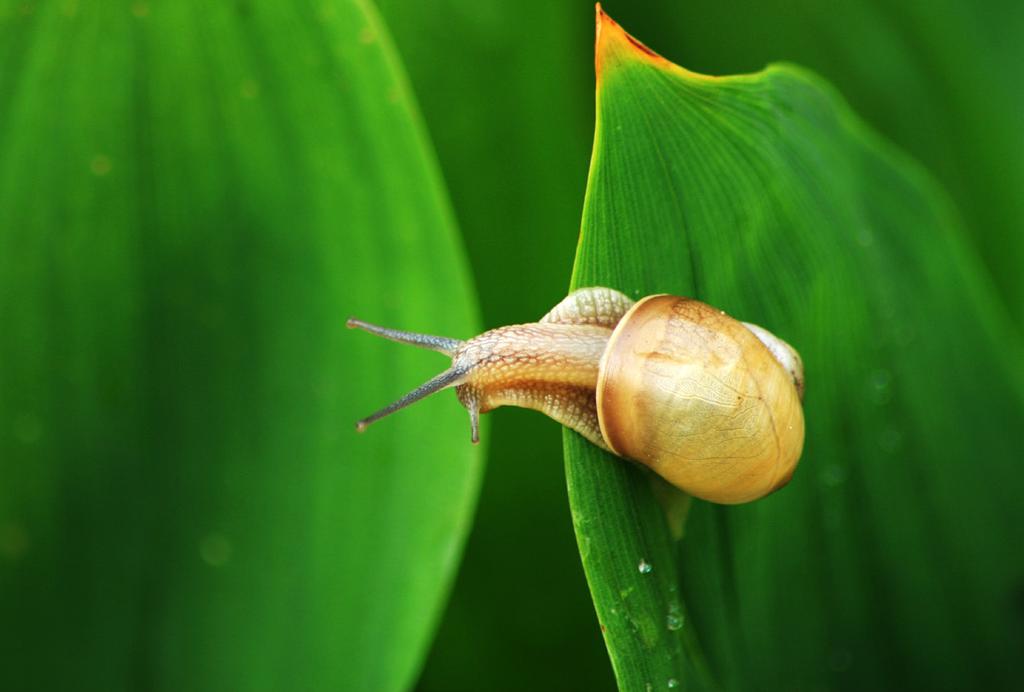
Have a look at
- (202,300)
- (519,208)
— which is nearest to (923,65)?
(519,208)

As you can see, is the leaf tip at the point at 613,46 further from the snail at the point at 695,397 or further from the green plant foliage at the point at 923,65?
the green plant foliage at the point at 923,65

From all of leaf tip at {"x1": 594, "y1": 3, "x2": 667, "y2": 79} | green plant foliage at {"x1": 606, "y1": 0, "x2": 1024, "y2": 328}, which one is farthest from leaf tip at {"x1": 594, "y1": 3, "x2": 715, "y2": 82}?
green plant foliage at {"x1": 606, "y1": 0, "x2": 1024, "y2": 328}

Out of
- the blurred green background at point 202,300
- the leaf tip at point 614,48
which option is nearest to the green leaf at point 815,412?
the leaf tip at point 614,48

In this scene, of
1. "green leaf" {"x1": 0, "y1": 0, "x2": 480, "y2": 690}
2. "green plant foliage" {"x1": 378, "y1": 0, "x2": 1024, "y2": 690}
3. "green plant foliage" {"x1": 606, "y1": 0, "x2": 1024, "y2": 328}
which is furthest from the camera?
"green plant foliage" {"x1": 606, "y1": 0, "x2": 1024, "y2": 328}

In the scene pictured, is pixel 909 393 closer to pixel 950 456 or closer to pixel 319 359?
pixel 950 456

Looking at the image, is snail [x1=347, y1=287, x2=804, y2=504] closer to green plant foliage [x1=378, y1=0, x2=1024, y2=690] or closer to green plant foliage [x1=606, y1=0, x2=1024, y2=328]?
green plant foliage [x1=378, y1=0, x2=1024, y2=690]

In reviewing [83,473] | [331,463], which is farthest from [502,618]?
[83,473]
